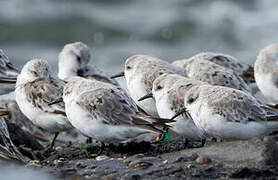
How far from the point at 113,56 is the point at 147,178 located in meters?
13.9

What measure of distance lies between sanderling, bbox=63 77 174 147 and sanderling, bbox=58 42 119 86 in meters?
3.73

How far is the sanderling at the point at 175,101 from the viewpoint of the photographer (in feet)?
26.7

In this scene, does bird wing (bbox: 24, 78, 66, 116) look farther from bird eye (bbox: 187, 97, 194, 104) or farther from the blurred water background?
the blurred water background

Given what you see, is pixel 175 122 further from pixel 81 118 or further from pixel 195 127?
pixel 81 118

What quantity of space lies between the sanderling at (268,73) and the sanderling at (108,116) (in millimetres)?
3473

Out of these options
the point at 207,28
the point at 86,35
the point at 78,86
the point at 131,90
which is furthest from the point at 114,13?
the point at 78,86

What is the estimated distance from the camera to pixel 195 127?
8117mm

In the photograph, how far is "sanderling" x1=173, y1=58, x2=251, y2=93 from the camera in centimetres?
961

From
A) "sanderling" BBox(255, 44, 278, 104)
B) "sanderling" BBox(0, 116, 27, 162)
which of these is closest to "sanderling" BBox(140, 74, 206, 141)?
"sanderling" BBox(0, 116, 27, 162)

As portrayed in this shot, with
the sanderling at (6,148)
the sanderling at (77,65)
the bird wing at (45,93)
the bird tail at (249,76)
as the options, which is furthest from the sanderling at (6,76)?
the bird tail at (249,76)

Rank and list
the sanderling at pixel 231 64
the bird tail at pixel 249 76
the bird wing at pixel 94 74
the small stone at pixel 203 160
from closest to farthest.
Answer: the small stone at pixel 203 160
the sanderling at pixel 231 64
the bird tail at pixel 249 76
the bird wing at pixel 94 74

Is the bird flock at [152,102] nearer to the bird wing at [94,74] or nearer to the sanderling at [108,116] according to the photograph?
the sanderling at [108,116]

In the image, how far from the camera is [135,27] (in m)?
21.9

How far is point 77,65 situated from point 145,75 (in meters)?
2.81
